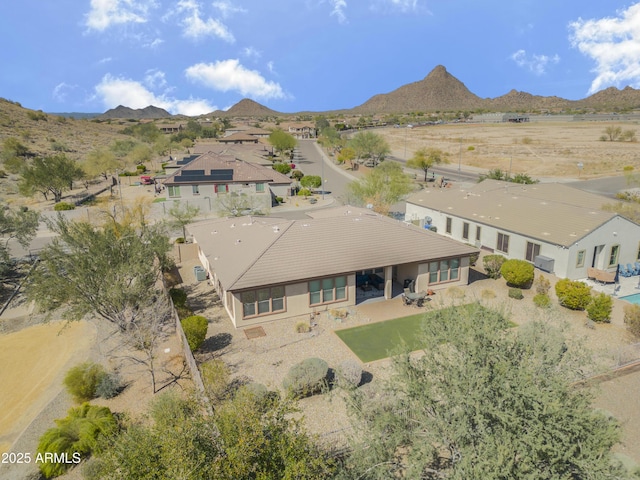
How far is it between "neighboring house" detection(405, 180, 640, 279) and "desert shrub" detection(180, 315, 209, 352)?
2288 centimetres

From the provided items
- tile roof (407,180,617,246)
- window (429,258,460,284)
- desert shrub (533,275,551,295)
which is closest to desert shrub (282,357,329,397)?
window (429,258,460,284)

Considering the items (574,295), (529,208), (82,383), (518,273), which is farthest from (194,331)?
(529,208)

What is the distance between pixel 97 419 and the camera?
16.1 m

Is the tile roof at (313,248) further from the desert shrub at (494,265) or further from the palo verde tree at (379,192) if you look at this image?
the palo verde tree at (379,192)

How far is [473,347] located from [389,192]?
119 feet

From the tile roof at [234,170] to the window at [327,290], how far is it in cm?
3499

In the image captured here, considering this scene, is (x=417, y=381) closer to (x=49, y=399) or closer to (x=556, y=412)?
(x=556, y=412)

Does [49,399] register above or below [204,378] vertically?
below

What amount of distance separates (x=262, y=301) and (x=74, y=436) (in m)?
11.0

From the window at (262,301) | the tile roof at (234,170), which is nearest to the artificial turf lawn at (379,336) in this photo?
the window at (262,301)

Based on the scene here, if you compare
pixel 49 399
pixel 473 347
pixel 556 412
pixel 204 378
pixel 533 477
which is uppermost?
pixel 473 347

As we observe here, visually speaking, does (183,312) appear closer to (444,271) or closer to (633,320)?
(444,271)

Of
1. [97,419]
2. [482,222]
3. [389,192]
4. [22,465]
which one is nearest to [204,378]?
[97,419]

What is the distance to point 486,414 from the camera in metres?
9.82
